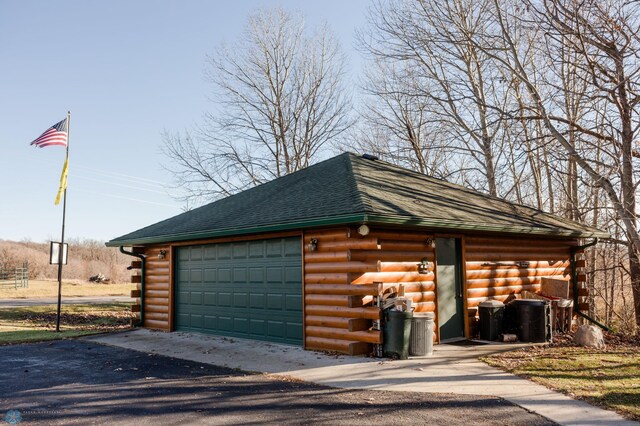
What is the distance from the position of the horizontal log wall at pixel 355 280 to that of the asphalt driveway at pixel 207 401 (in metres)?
2.01

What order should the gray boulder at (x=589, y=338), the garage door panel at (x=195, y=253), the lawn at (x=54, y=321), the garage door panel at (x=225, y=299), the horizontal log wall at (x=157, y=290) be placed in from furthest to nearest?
1. the horizontal log wall at (x=157, y=290)
2. the lawn at (x=54, y=321)
3. the garage door panel at (x=195, y=253)
4. the garage door panel at (x=225, y=299)
5. the gray boulder at (x=589, y=338)

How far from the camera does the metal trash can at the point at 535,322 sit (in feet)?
34.3

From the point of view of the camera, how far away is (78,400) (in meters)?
6.51

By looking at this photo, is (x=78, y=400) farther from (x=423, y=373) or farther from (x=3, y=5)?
(x=3, y=5)

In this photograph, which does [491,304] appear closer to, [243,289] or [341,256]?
[341,256]

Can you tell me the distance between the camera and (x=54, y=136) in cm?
1427

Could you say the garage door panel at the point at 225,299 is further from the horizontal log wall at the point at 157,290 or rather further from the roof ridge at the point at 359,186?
the roof ridge at the point at 359,186

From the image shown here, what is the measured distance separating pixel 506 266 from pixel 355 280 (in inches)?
185

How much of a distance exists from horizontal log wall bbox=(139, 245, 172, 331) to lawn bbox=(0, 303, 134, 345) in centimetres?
119

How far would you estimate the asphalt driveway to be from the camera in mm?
5562

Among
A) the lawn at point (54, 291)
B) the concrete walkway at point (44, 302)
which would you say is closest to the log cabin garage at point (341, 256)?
the concrete walkway at point (44, 302)

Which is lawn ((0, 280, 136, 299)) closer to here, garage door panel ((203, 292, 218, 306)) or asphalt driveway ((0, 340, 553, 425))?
garage door panel ((203, 292, 218, 306))

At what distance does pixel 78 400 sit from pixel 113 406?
2.25 ft

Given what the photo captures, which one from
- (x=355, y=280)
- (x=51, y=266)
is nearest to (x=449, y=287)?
(x=355, y=280)
